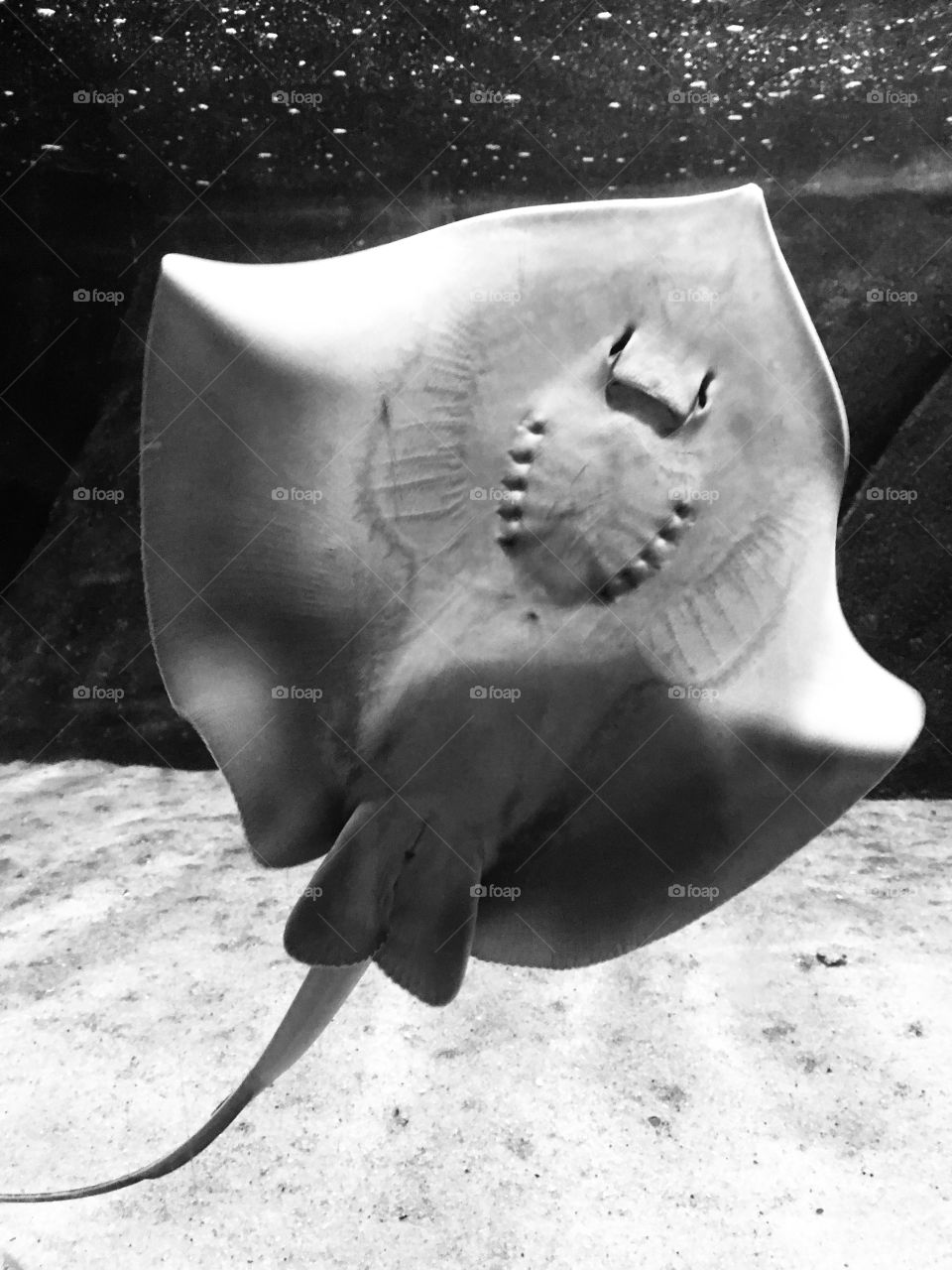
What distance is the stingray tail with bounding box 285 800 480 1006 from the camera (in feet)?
3.26

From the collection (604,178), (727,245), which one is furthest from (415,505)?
(604,178)

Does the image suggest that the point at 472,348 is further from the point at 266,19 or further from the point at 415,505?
the point at 266,19

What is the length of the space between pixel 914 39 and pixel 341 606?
3.25 meters

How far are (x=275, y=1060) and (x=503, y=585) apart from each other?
63cm

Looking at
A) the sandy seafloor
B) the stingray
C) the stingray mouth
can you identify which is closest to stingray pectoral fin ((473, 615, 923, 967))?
the stingray

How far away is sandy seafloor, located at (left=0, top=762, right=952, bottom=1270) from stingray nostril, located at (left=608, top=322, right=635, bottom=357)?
1179 millimetres

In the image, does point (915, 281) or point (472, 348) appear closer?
point (472, 348)

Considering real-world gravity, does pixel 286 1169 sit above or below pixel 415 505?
below

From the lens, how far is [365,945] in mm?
994

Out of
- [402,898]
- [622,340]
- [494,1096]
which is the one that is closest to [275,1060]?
[402,898]

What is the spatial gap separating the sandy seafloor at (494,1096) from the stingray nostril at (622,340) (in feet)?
3.87

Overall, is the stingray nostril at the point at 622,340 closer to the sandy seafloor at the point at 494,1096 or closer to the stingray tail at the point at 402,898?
the stingray tail at the point at 402,898

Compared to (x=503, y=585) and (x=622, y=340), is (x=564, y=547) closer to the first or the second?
(x=503, y=585)

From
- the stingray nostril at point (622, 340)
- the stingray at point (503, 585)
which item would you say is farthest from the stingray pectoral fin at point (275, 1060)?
the stingray nostril at point (622, 340)
